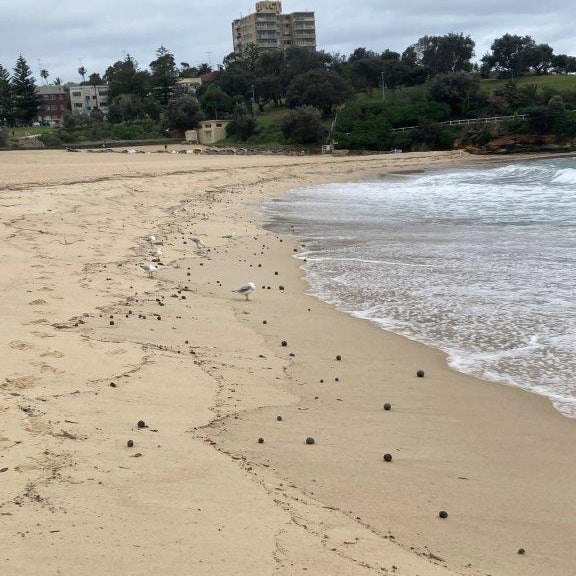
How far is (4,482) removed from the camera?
4129 mm

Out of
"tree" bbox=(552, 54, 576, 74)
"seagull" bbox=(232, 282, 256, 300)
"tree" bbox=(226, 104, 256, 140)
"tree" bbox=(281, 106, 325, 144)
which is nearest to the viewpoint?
"seagull" bbox=(232, 282, 256, 300)

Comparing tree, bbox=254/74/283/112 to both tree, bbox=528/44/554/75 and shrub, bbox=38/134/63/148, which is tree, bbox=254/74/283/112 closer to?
shrub, bbox=38/134/63/148

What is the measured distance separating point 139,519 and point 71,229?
469 inches

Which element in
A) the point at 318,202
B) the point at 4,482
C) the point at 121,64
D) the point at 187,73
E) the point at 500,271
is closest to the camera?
the point at 4,482

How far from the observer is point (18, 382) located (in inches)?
229

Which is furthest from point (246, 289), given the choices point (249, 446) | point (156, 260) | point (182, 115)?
point (182, 115)

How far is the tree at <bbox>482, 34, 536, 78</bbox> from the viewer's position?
9800cm

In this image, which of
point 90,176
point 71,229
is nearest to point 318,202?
point 90,176

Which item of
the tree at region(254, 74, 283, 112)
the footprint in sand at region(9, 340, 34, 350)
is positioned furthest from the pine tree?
the footprint in sand at region(9, 340, 34, 350)

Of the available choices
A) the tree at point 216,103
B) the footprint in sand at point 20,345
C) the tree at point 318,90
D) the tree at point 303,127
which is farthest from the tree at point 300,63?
the footprint in sand at point 20,345

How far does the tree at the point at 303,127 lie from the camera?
220ft

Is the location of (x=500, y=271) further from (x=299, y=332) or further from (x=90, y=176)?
(x=90, y=176)

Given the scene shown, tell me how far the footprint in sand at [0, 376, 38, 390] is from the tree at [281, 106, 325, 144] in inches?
2479

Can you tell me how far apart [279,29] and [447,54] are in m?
72.3
